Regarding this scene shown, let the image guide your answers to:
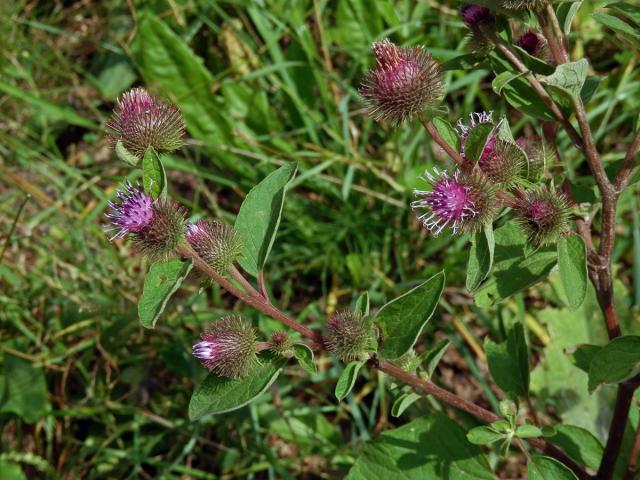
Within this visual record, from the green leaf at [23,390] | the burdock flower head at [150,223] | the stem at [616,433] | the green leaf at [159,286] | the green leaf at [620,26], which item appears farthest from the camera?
the green leaf at [23,390]

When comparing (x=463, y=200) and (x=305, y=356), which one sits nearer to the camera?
(x=463, y=200)

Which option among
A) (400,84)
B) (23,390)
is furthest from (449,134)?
(23,390)

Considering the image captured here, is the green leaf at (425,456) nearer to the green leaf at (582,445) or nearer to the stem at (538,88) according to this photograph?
the green leaf at (582,445)

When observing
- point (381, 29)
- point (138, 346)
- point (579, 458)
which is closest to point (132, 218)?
point (579, 458)

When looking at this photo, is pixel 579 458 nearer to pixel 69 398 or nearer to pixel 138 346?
pixel 138 346

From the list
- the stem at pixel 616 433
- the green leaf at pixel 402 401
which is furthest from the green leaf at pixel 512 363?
the green leaf at pixel 402 401

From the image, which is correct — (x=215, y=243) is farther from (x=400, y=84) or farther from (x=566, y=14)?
(x=566, y=14)

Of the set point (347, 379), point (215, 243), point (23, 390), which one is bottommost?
point (23, 390)
